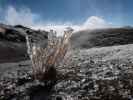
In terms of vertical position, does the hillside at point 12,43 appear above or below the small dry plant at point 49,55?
above

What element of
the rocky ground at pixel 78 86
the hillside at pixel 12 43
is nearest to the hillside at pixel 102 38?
the hillside at pixel 12 43

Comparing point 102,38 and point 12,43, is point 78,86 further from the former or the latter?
point 12,43

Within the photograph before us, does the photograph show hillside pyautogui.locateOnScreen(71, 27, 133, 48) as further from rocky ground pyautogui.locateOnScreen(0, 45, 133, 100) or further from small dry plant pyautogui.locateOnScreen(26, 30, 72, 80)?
small dry plant pyautogui.locateOnScreen(26, 30, 72, 80)

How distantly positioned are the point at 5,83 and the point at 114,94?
218 centimetres

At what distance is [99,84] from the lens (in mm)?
3994

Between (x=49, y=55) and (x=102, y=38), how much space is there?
1143 cm

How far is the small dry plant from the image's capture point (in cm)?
416

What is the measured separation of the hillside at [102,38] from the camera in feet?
46.5

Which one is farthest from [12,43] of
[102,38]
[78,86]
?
[78,86]

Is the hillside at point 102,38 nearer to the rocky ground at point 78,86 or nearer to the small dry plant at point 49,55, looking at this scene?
the rocky ground at point 78,86

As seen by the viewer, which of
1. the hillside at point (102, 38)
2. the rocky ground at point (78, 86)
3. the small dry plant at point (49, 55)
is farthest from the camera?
the hillside at point (102, 38)

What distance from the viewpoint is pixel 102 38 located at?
602 inches

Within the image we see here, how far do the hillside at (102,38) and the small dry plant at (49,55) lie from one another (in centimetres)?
910

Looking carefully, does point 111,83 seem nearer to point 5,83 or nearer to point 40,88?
point 40,88
